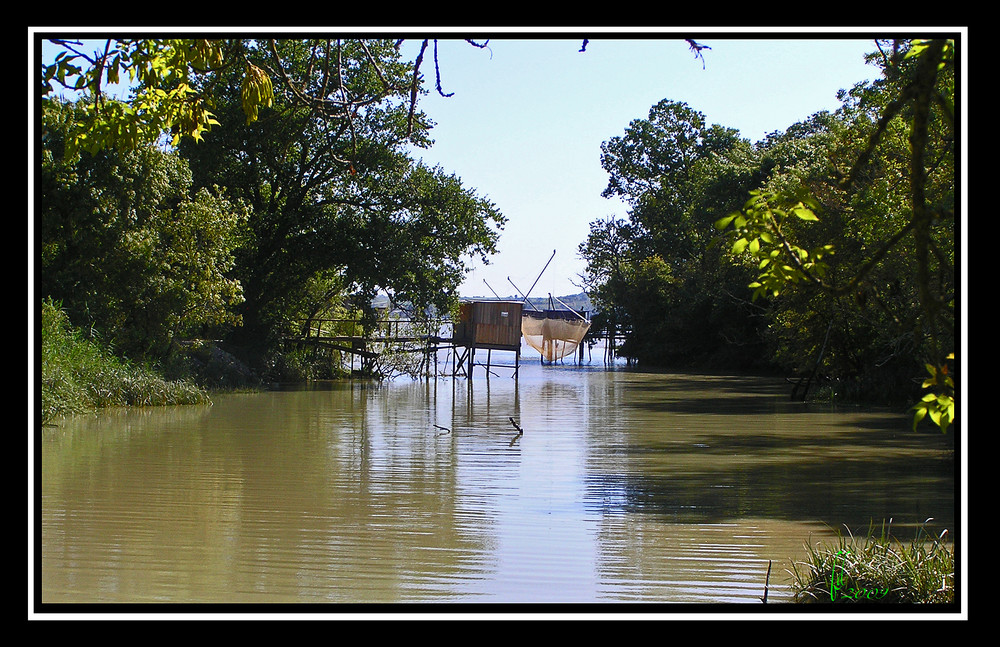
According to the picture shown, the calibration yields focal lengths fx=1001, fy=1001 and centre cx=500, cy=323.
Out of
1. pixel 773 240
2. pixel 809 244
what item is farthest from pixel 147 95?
pixel 809 244

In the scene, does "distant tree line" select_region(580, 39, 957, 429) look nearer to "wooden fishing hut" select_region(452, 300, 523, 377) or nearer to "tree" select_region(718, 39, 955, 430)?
"tree" select_region(718, 39, 955, 430)

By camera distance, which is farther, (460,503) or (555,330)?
(555,330)

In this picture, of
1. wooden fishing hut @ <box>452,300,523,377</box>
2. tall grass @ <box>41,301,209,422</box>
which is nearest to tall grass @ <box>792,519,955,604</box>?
tall grass @ <box>41,301,209,422</box>

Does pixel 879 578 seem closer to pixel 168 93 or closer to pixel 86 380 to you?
pixel 168 93

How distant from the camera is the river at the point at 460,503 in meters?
6.80

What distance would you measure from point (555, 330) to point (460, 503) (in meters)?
34.5

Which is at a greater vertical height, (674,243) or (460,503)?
(674,243)

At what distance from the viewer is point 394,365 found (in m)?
32.3

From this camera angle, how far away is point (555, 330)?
44250mm

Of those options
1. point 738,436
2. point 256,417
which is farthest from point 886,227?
point 256,417

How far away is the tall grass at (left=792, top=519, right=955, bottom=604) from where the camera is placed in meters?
5.57
